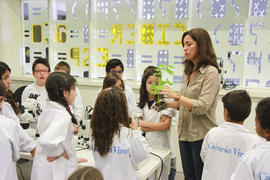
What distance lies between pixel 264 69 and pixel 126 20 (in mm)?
2166

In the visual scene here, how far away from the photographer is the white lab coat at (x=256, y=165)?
119cm

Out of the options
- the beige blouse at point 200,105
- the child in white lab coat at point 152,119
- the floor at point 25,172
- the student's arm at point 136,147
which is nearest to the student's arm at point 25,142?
the student's arm at point 136,147

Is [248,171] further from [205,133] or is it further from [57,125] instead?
[57,125]

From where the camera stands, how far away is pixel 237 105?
1.55 metres

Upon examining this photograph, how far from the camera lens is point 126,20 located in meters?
3.97

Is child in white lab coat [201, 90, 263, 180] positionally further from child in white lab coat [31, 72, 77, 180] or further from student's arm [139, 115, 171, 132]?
child in white lab coat [31, 72, 77, 180]

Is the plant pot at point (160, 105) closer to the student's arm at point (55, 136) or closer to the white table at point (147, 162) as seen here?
the white table at point (147, 162)

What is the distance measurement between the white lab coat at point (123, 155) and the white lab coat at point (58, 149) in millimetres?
232

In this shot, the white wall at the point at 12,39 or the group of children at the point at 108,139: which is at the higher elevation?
the white wall at the point at 12,39

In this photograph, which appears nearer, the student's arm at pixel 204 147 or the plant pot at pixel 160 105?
the student's arm at pixel 204 147

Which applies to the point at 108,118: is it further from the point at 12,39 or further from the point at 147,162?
the point at 12,39

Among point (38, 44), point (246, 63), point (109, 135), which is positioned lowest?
point (109, 135)

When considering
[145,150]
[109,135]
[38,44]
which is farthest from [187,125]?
[38,44]

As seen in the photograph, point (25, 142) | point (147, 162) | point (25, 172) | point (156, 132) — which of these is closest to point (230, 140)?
point (147, 162)
